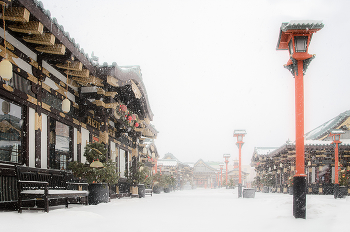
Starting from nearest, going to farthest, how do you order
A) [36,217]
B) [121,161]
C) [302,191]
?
[36,217]
[302,191]
[121,161]

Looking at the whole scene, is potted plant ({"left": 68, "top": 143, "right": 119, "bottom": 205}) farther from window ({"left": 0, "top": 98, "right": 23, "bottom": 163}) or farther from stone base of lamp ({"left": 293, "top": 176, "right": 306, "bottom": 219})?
stone base of lamp ({"left": 293, "top": 176, "right": 306, "bottom": 219})

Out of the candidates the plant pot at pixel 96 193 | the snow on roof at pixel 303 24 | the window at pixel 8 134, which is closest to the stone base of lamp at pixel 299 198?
the snow on roof at pixel 303 24

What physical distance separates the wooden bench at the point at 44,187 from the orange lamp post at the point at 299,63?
493cm

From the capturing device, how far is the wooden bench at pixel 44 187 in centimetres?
636

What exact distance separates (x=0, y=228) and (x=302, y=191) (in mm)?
5261

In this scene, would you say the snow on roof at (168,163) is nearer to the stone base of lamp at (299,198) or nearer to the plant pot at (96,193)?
the plant pot at (96,193)

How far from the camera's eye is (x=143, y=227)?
195 inches

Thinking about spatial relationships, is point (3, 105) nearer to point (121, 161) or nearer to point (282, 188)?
point (121, 161)

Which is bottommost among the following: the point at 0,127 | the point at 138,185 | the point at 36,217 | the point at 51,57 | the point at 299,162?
the point at 138,185

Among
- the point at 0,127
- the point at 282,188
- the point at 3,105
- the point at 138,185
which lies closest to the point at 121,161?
the point at 138,185

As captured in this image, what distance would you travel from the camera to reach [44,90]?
838 centimetres

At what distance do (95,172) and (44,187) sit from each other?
2.90 metres

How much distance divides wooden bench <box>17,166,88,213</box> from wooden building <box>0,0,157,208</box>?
236 mm

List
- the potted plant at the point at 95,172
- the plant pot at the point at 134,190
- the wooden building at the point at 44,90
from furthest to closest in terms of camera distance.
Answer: the plant pot at the point at 134,190, the potted plant at the point at 95,172, the wooden building at the point at 44,90
